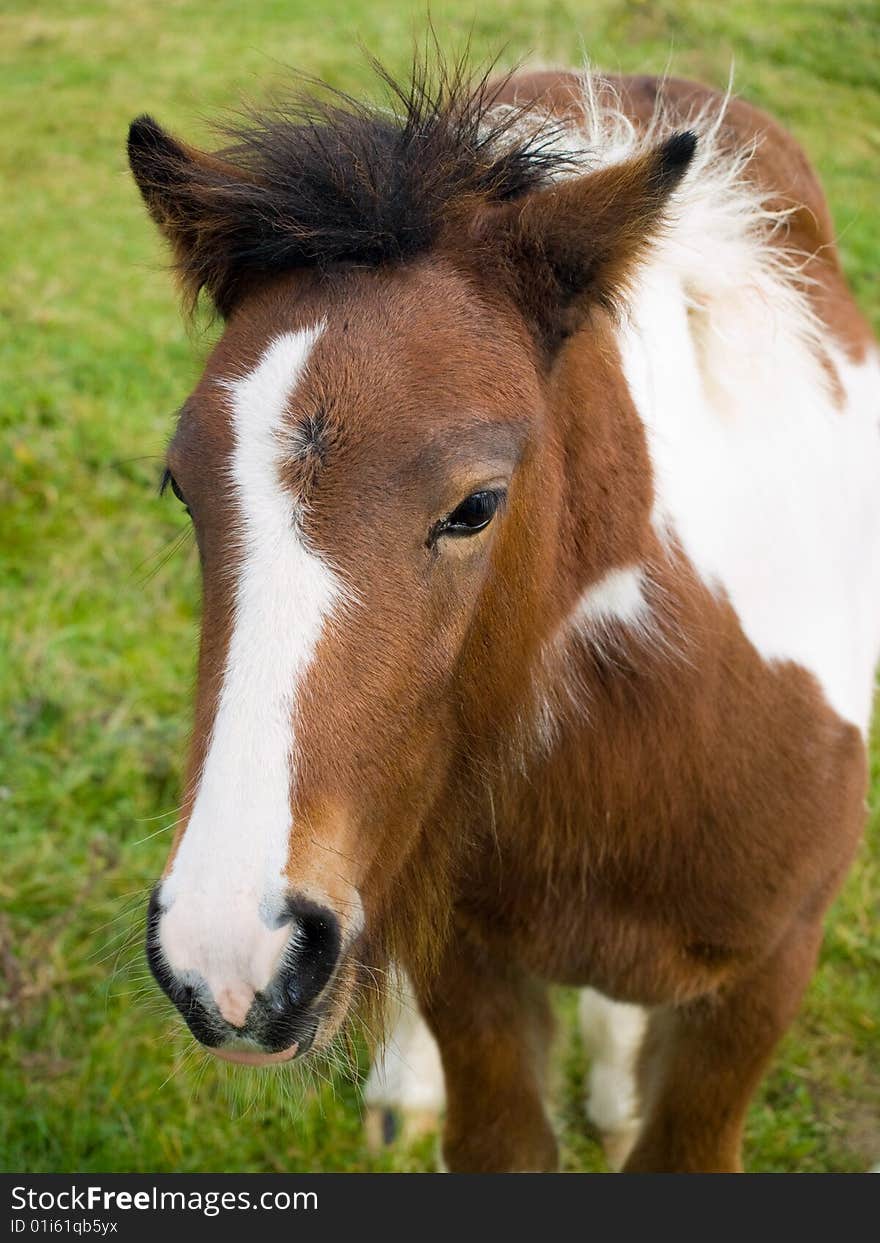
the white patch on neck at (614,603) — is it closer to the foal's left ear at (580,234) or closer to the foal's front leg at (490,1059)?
the foal's left ear at (580,234)

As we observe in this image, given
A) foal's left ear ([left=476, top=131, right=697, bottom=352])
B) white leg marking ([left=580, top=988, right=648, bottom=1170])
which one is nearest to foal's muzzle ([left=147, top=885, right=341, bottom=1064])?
foal's left ear ([left=476, top=131, right=697, bottom=352])

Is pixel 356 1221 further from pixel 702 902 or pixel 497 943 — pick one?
pixel 702 902

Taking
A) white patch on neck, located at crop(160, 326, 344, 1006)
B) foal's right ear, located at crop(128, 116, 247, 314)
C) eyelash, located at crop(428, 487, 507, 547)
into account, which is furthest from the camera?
foal's right ear, located at crop(128, 116, 247, 314)

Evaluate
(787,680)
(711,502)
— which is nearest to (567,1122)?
(787,680)

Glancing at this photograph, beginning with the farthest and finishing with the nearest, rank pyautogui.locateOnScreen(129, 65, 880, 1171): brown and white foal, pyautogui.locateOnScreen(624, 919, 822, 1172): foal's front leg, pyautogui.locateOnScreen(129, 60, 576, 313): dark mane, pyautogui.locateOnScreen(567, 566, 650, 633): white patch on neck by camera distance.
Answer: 1. pyautogui.locateOnScreen(624, 919, 822, 1172): foal's front leg
2. pyautogui.locateOnScreen(567, 566, 650, 633): white patch on neck
3. pyautogui.locateOnScreen(129, 60, 576, 313): dark mane
4. pyautogui.locateOnScreen(129, 65, 880, 1171): brown and white foal

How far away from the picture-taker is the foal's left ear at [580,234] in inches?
77.5

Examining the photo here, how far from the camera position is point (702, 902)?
8.43 ft

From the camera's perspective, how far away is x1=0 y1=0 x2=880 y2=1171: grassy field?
3.60 meters

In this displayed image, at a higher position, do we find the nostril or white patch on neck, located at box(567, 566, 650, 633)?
white patch on neck, located at box(567, 566, 650, 633)

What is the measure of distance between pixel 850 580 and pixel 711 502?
663mm

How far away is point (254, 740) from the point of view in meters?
1.69

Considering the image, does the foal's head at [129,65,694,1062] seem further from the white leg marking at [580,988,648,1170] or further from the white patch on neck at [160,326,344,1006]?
the white leg marking at [580,988,648,1170]

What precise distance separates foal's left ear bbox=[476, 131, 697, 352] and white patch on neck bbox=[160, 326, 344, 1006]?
44 centimetres

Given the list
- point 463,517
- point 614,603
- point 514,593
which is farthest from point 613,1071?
point 463,517
